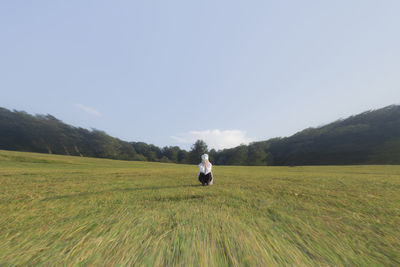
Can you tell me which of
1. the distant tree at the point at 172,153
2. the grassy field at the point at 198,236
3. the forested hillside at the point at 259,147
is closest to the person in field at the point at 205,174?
the grassy field at the point at 198,236

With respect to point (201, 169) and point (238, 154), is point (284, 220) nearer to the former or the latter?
point (201, 169)

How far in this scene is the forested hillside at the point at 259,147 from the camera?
250ft

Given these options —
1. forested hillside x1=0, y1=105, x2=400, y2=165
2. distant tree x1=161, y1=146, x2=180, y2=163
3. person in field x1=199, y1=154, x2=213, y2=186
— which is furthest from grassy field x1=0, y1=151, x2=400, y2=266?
distant tree x1=161, y1=146, x2=180, y2=163

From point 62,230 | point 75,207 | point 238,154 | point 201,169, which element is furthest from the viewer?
point 238,154

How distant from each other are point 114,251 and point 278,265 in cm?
169

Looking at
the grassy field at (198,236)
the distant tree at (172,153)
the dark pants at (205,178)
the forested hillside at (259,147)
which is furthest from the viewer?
the distant tree at (172,153)

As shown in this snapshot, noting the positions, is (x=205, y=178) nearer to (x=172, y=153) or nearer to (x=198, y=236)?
(x=198, y=236)

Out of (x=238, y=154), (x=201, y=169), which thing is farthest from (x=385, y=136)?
(x=201, y=169)

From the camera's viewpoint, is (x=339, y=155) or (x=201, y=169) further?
(x=339, y=155)

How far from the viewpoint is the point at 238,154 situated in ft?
257

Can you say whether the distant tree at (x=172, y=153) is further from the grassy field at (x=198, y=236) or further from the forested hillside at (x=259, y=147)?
the grassy field at (x=198, y=236)

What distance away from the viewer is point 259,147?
10712 centimetres

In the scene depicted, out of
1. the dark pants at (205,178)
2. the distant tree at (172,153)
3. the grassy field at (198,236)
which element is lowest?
the grassy field at (198,236)

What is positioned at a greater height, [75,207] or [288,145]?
[288,145]
